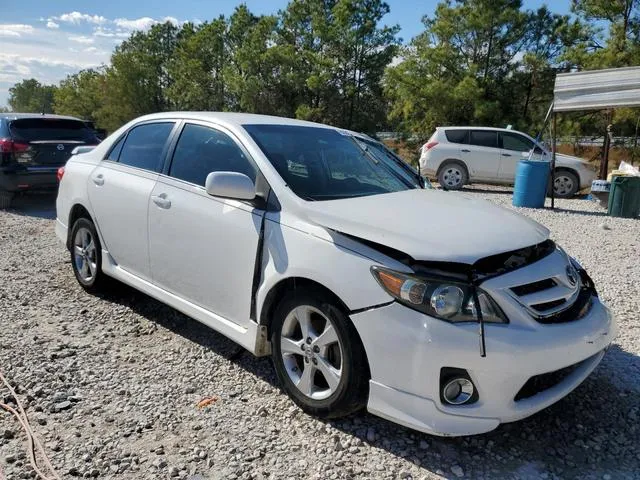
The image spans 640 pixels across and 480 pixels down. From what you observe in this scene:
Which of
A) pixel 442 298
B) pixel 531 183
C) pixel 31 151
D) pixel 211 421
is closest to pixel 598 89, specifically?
pixel 531 183

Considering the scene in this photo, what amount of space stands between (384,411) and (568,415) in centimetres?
126

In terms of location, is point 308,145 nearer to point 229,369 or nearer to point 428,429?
point 229,369

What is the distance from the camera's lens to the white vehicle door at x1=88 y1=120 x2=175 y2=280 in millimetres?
3975

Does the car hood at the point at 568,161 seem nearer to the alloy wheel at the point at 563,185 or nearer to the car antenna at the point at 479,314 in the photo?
the alloy wheel at the point at 563,185

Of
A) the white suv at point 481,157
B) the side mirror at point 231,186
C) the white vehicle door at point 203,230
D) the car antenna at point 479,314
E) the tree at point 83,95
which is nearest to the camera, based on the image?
the car antenna at point 479,314

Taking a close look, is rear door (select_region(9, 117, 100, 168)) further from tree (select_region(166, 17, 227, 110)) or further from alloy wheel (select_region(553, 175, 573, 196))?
tree (select_region(166, 17, 227, 110))

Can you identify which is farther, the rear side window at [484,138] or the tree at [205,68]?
the tree at [205,68]

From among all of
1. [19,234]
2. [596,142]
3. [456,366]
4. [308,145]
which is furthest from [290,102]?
[456,366]

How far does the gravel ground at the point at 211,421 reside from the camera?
2592 millimetres

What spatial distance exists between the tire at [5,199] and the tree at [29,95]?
86.0m

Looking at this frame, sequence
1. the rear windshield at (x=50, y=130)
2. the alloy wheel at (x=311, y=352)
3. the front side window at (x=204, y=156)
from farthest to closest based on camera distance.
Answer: the rear windshield at (x=50, y=130) < the front side window at (x=204, y=156) < the alloy wheel at (x=311, y=352)

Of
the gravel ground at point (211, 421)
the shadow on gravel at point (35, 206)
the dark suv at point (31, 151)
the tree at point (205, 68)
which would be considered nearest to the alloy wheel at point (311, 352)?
the gravel ground at point (211, 421)

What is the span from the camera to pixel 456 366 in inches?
94.8

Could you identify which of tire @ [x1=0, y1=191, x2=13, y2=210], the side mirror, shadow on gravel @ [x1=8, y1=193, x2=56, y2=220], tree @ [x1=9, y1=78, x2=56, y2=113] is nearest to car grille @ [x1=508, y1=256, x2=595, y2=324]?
the side mirror
